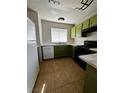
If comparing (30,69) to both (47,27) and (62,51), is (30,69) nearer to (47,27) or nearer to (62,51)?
(62,51)

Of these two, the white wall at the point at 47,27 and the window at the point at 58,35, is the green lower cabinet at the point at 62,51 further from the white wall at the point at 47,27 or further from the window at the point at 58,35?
the white wall at the point at 47,27

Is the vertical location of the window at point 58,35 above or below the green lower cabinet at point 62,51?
above

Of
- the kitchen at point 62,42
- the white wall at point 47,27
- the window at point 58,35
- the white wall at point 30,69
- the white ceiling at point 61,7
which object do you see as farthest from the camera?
the window at point 58,35

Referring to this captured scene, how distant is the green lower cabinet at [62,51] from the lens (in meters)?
4.21

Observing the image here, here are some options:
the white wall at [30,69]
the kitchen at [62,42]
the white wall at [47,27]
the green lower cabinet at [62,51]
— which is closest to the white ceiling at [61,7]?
the kitchen at [62,42]

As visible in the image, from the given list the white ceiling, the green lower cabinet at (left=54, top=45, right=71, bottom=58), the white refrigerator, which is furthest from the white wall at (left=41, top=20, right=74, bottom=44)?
the white refrigerator

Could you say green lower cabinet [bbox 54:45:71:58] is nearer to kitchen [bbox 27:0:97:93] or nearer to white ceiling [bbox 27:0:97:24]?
kitchen [bbox 27:0:97:93]

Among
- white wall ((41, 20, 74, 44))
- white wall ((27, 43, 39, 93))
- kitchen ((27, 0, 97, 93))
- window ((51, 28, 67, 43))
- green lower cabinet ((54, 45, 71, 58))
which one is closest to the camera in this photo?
white wall ((27, 43, 39, 93))

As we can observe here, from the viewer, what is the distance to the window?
4619mm

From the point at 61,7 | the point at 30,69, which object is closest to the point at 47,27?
the point at 61,7

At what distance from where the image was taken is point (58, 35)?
476 cm
